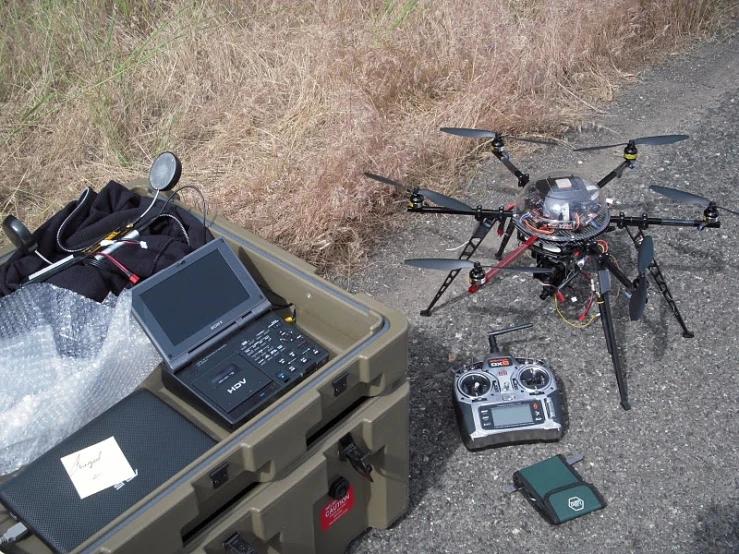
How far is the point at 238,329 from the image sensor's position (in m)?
2.64

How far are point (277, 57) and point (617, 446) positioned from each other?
12.1 ft

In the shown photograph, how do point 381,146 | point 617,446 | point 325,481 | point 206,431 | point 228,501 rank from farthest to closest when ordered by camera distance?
point 381,146, point 617,446, point 206,431, point 325,481, point 228,501

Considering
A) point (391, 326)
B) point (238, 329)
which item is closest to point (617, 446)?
point (391, 326)

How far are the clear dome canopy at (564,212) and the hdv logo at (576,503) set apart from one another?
1.08 meters

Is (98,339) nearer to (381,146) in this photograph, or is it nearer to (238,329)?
(238,329)

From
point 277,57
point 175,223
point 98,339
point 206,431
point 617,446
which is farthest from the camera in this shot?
point 277,57

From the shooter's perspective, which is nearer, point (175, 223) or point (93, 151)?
point (175, 223)

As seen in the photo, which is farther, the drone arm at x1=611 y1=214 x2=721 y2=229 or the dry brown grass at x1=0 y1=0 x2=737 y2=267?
the dry brown grass at x1=0 y1=0 x2=737 y2=267

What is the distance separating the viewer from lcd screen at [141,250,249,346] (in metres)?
2.55

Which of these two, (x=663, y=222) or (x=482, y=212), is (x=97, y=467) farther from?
(x=663, y=222)

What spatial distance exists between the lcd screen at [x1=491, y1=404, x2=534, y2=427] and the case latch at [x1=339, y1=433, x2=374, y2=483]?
0.91m

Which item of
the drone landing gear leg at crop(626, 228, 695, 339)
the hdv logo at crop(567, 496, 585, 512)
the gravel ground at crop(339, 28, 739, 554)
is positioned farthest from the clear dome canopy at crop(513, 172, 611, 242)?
the hdv logo at crop(567, 496, 585, 512)

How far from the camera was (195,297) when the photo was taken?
2598 millimetres

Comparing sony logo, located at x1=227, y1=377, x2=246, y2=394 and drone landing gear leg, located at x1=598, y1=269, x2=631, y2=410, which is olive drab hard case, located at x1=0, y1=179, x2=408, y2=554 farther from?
drone landing gear leg, located at x1=598, y1=269, x2=631, y2=410
